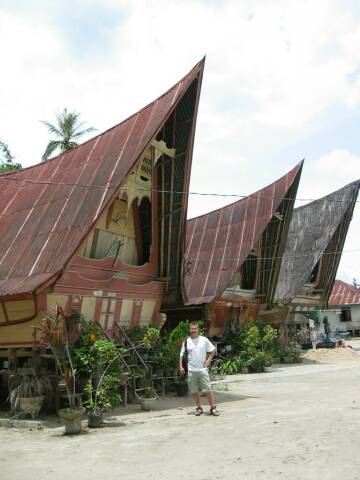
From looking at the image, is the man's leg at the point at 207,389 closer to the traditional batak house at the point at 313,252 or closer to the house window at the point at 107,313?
the house window at the point at 107,313

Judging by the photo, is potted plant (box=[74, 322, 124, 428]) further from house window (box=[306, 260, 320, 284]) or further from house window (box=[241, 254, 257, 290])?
house window (box=[306, 260, 320, 284])

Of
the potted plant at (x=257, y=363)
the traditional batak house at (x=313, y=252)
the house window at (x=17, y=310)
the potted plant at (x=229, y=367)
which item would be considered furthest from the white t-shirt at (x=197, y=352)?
the traditional batak house at (x=313, y=252)

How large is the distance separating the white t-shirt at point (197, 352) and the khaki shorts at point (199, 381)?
3.3 inches

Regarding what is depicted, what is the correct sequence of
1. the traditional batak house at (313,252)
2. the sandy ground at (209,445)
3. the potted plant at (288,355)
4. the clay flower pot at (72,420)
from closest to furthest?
the sandy ground at (209,445)
the clay flower pot at (72,420)
the potted plant at (288,355)
the traditional batak house at (313,252)

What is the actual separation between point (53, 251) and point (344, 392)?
6.79m

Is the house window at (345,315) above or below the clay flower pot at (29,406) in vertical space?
above

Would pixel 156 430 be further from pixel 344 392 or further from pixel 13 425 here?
pixel 344 392

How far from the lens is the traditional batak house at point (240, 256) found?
744 inches

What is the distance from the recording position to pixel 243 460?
5.13 meters

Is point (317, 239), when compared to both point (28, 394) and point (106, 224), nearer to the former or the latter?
point (106, 224)

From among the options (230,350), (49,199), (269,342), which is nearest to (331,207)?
(269,342)

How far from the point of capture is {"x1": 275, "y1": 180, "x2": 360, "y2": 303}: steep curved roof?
2397cm

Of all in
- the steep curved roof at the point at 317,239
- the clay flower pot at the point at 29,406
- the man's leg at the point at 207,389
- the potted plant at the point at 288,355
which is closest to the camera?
the man's leg at the point at 207,389

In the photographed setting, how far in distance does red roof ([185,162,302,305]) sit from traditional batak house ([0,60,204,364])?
16.0ft
